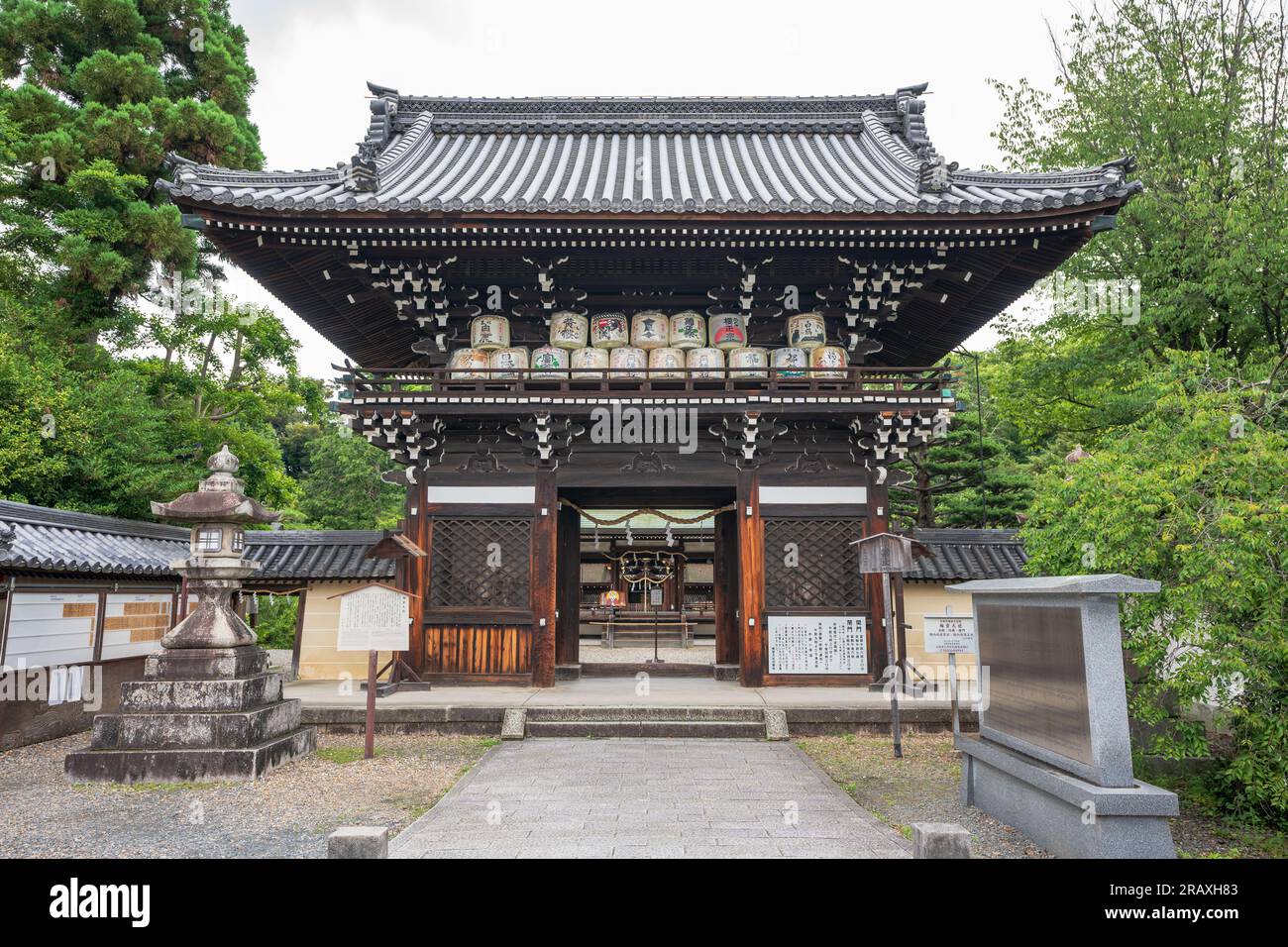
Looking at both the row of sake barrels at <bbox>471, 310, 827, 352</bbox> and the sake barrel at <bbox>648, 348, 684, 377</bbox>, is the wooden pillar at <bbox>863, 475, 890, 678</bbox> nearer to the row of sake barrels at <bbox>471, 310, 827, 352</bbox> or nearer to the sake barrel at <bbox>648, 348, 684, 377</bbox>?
the row of sake barrels at <bbox>471, 310, 827, 352</bbox>

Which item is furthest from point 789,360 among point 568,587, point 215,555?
point 215,555

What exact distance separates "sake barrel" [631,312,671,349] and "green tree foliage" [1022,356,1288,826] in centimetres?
653

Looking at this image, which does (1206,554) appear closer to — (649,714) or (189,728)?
(649,714)

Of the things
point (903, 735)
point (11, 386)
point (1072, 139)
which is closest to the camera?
point (903, 735)

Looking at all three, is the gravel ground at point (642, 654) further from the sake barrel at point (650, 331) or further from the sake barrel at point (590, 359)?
the sake barrel at point (650, 331)

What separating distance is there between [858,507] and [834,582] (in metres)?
1.32

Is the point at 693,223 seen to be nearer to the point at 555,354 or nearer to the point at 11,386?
the point at 555,354

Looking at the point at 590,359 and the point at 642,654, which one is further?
the point at 642,654

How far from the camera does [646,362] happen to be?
38.2ft

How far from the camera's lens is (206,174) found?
410 inches

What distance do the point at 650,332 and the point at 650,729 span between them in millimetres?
6257

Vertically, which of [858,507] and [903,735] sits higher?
[858,507]

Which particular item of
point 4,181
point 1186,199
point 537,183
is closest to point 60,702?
point 537,183

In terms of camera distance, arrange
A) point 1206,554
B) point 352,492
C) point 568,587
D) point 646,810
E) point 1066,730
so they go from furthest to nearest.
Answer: point 352,492 → point 568,587 → point 646,810 → point 1206,554 → point 1066,730
